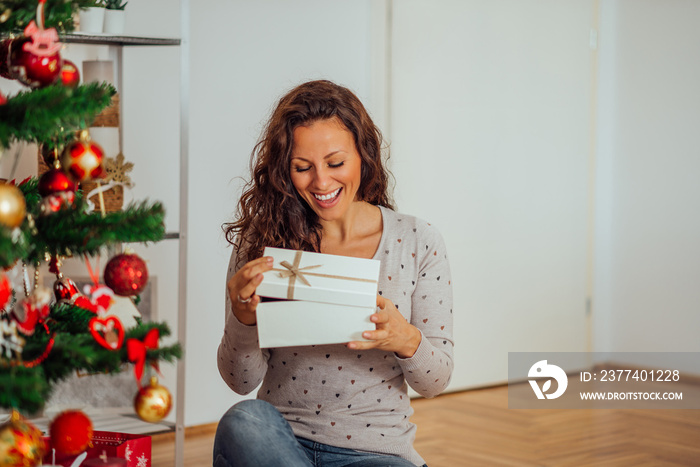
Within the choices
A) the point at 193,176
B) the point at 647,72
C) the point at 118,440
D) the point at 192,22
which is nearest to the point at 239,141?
the point at 193,176

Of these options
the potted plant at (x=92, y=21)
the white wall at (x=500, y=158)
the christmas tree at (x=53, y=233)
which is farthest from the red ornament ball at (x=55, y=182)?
the white wall at (x=500, y=158)

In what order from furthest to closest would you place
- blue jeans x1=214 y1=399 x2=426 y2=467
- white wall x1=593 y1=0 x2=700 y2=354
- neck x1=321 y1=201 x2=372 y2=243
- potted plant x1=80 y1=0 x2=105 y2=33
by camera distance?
white wall x1=593 y1=0 x2=700 y2=354
potted plant x1=80 y1=0 x2=105 y2=33
neck x1=321 y1=201 x2=372 y2=243
blue jeans x1=214 y1=399 x2=426 y2=467

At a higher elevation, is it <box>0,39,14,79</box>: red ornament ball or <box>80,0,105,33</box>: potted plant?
<box>80,0,105,33</box>: potted plant

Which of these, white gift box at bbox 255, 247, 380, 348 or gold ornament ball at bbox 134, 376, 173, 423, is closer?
gold ornament ball at bbox 134, 376, 173, 423

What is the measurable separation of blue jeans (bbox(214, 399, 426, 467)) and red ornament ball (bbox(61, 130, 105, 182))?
55cm

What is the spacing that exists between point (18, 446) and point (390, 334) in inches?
25.1

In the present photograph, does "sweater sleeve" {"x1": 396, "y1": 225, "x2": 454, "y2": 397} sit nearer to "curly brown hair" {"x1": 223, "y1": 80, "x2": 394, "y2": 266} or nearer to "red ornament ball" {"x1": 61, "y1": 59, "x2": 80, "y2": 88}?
"curly brown hair" {"x1": 223, "y1": 80, "x2": 394, "y2": 266}

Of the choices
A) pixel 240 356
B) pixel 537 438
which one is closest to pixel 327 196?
pixel 240 356

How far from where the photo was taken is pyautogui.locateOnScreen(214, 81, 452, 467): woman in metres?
1.32

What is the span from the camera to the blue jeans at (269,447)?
124cm

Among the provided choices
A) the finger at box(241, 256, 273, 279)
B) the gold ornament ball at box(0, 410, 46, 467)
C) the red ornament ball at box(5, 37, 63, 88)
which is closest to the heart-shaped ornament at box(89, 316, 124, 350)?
the gold ornament ball at box(0, 410, 46, 467)

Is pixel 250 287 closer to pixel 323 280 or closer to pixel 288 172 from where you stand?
pixel 323 280

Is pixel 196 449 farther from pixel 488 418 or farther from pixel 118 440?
pixel 488 418

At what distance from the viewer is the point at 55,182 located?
2.93ft
